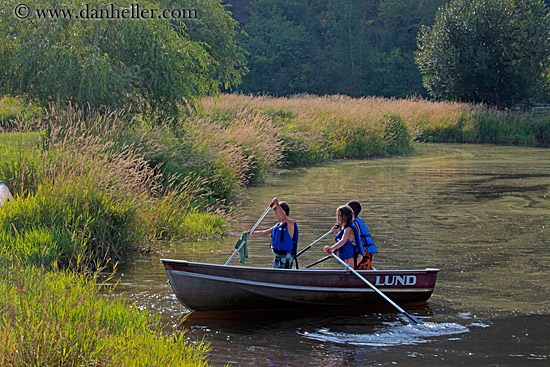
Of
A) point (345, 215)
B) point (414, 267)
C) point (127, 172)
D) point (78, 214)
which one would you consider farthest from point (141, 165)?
point (345, 215)

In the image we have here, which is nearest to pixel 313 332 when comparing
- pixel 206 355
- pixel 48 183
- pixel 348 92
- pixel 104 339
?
pixel 206 355

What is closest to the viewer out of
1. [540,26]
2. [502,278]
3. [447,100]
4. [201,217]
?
[502,278]

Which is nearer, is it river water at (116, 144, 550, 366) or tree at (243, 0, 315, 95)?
river water at (116, 144, 550, 366)

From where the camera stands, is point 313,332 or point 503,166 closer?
point 313,332

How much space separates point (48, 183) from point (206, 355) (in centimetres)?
495

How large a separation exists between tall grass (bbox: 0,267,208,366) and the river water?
38.6 inches

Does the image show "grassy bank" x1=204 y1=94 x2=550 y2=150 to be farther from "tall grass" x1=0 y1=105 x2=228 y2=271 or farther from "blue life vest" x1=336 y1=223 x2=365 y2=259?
"blue life vest" x1=336 y1=223 x2=365 y2=259

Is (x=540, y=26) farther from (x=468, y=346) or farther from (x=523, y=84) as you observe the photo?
(x=468, y=346)

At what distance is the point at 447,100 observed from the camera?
4475 centimetres

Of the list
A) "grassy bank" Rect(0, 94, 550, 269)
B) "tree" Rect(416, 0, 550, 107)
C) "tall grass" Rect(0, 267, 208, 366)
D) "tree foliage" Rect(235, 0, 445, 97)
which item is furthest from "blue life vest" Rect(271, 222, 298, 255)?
"tree foliage" Rect(235, 0, 445, 97)

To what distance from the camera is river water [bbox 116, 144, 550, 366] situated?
23.5ft

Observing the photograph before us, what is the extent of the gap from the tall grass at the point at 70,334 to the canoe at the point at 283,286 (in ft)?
4.65

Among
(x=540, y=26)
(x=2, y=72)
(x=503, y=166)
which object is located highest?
(x=540, y=26)

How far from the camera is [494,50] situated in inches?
1684
